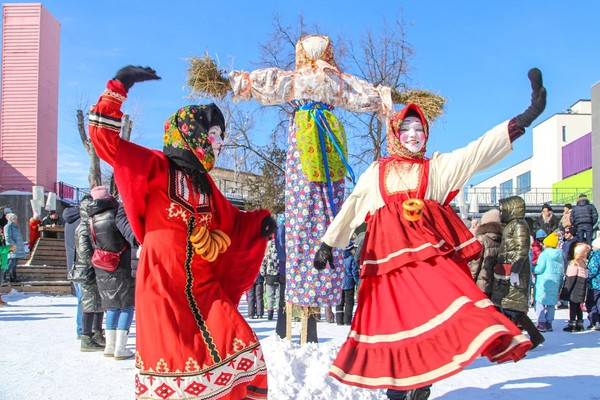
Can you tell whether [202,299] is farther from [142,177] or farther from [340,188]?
[340,188]

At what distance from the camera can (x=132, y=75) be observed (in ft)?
10.6

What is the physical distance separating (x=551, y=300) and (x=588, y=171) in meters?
29.7

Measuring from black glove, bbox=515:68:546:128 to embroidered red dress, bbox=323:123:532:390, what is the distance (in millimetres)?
124

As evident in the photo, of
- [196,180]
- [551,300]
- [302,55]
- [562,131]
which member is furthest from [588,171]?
[196,180]

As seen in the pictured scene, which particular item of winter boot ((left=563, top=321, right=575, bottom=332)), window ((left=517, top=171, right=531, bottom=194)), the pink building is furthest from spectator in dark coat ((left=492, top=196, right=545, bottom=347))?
window ((left=517, top=171, right=531, bottom=194))

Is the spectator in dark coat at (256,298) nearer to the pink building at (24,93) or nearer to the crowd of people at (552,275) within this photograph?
the crowd of people at (552,275)

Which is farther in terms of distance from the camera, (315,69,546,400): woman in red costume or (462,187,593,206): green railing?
(462,187,593,206): green railing

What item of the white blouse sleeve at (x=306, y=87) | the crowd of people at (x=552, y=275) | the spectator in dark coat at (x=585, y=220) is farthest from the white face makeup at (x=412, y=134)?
the spectator in dark coat at (x=585, y=220)

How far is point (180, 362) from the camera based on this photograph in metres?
2.93

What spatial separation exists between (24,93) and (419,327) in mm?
26510

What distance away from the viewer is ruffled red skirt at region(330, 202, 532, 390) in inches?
124

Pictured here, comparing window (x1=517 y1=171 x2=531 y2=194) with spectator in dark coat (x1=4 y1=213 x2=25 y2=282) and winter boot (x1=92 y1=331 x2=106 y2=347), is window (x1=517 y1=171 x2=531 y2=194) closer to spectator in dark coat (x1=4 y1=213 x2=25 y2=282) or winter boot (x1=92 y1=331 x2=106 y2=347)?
spectator in dark coat (x1=4 y1=213 x2=25 y2=282)

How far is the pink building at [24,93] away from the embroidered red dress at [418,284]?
2511 centimetres

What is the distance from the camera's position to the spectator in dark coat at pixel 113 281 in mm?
5953
